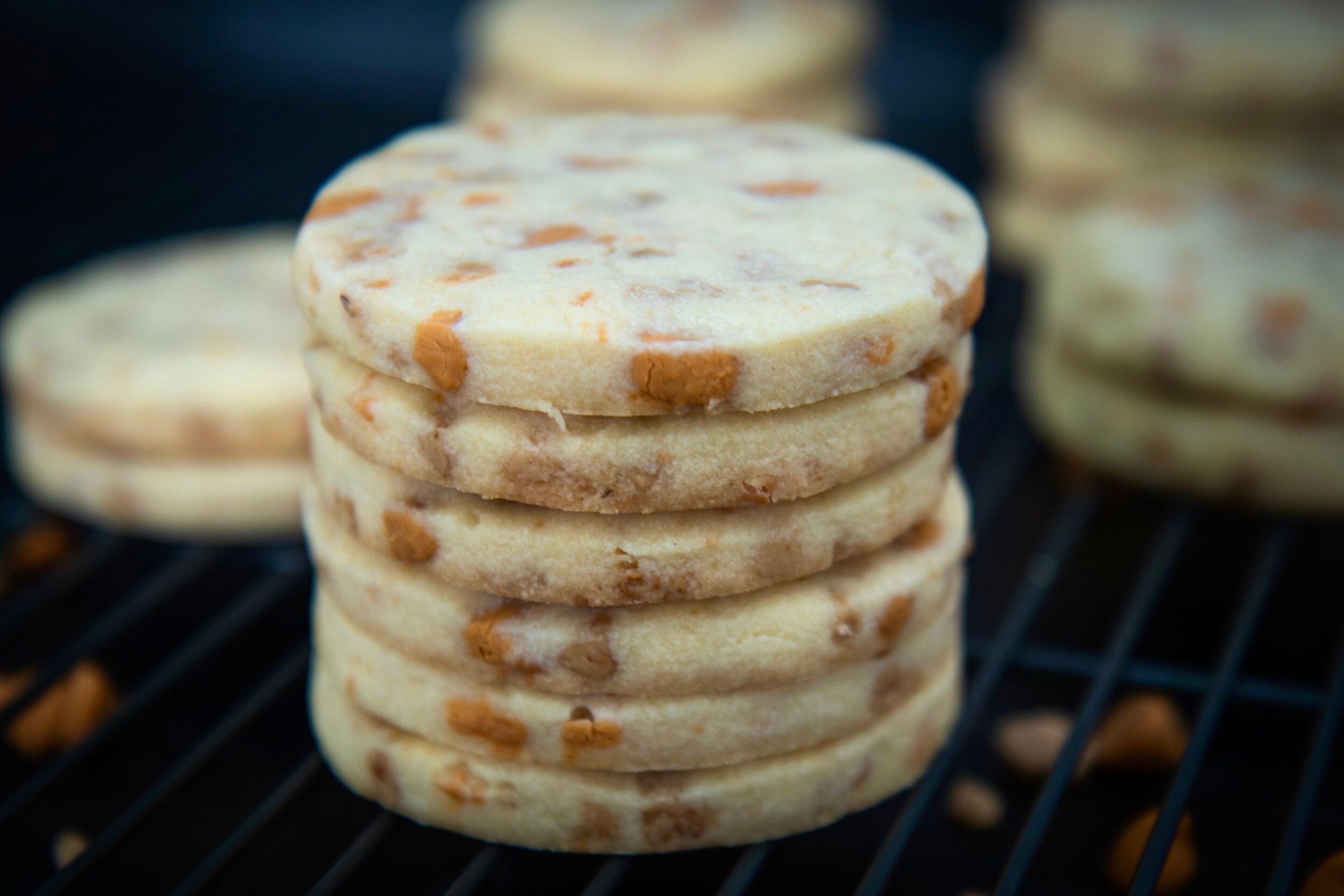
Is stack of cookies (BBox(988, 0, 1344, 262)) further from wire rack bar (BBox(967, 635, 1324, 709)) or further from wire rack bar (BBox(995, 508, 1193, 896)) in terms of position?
wire rack bar (BBox(967, 635, 1324, 709))

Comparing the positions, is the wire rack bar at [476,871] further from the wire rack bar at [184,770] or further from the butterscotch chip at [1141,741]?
the butterscotch chip at [1141,741]

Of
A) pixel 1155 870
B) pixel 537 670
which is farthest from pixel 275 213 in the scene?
pixel 1155 870

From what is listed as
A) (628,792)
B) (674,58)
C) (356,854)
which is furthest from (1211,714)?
(674,58)

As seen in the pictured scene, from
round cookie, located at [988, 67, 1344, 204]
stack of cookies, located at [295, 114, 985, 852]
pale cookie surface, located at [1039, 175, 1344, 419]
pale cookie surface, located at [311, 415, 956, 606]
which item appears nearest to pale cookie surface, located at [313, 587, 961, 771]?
stack of cookies, located at [295, 114, 985, 852]

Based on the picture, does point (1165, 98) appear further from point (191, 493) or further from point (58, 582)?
point (58, 582)

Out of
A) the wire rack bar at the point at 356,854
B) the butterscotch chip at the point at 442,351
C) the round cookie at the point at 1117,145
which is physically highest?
the butterscotch chip at the point at 442,351

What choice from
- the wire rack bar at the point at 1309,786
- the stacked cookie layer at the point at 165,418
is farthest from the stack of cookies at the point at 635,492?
the stacked cookie layer at the point at 165,418
